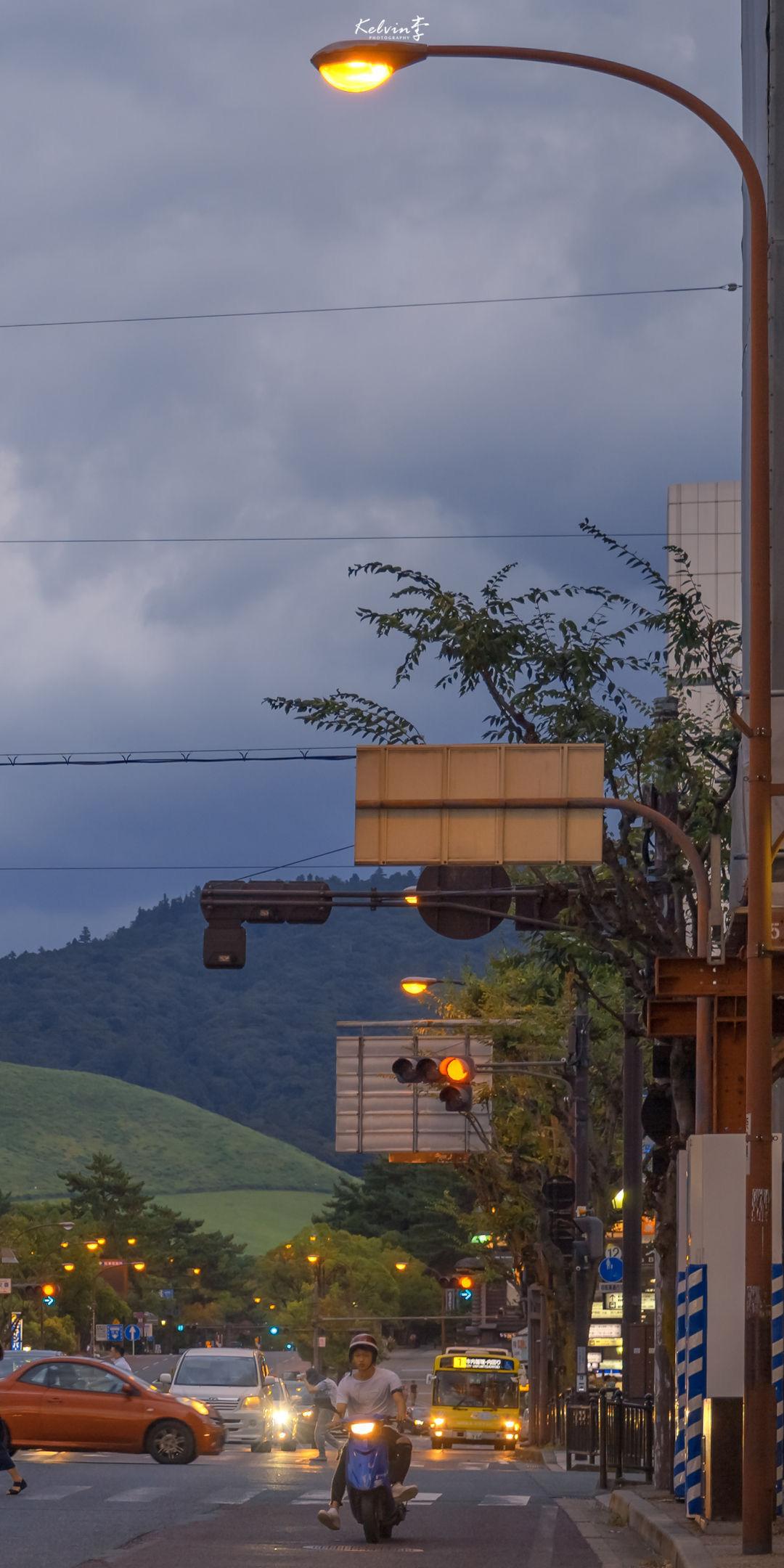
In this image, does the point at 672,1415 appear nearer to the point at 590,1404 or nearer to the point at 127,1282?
the point at 590,1404

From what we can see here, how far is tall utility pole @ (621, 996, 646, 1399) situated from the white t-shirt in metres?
13.6

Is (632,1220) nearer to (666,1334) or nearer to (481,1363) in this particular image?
(666,1334)

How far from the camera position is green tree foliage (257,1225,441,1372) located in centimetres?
14588

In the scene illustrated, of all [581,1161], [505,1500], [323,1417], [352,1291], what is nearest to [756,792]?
[505,1500]

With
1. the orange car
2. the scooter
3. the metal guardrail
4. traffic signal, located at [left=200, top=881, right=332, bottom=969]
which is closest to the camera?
the scooter

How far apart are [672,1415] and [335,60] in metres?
15.2

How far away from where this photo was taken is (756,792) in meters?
15.2

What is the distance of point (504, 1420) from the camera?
50719mm

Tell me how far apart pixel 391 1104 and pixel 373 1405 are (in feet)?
103

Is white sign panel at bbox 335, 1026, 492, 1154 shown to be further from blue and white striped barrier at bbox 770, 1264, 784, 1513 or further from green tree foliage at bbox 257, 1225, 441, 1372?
→ green tree foliage at bbox 257, 1225, 441, 1372

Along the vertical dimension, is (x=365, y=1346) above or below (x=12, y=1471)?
above

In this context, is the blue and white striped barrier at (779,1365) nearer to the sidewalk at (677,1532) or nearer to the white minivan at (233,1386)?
the sidewalk at (677,1532)

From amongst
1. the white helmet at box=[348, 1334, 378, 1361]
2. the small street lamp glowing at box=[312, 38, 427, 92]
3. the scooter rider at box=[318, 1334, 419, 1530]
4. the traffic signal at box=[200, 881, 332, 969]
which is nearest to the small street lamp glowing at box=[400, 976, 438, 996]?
the traffic signal at box=[200, 881, 332, 969]

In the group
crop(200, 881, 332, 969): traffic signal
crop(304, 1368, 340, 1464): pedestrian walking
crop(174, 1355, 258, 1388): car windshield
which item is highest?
crop(200, 881, 332, 969): traffic signal
